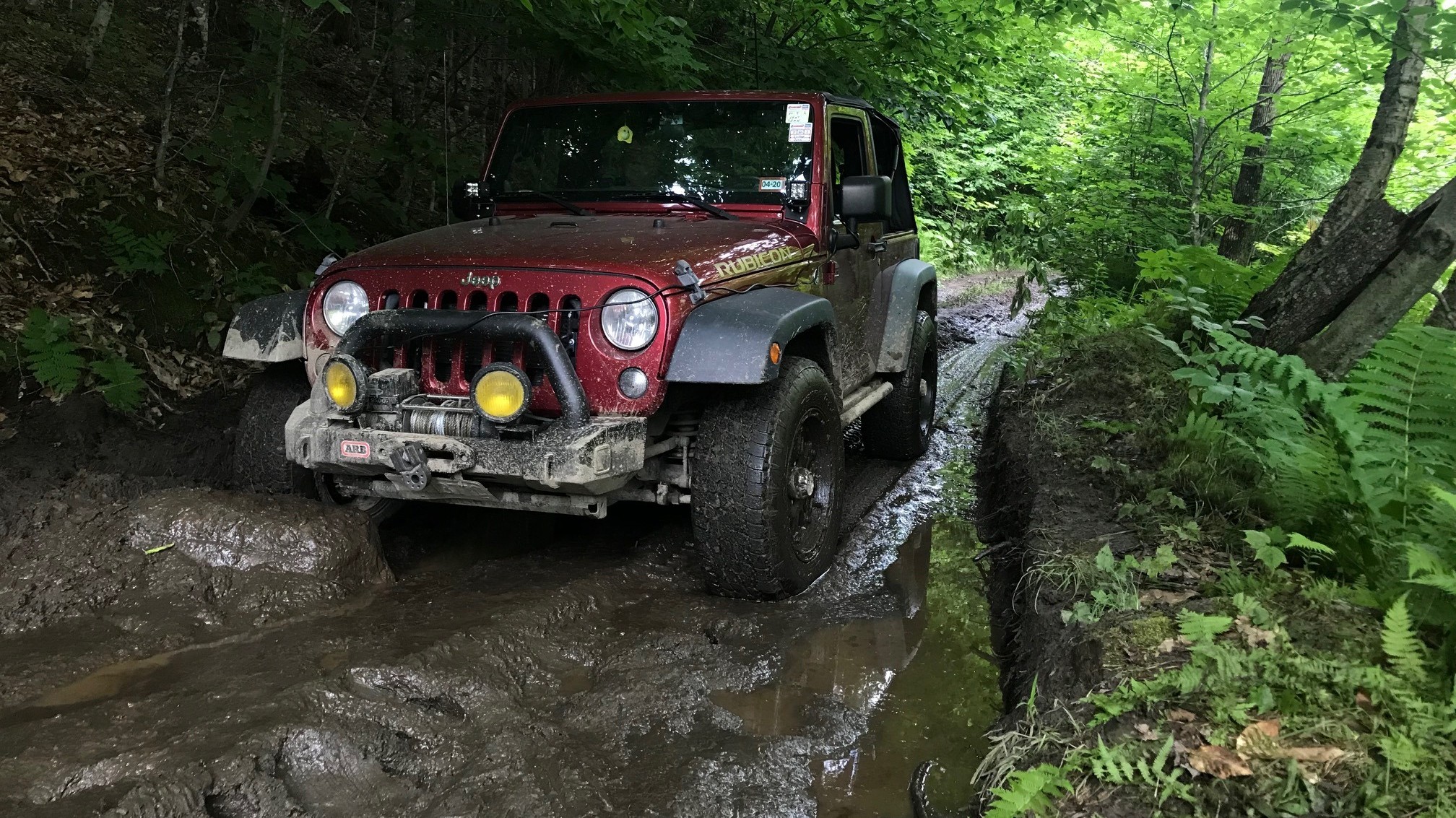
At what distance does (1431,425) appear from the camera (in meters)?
3.07

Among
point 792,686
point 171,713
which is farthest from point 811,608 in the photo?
point 171,713

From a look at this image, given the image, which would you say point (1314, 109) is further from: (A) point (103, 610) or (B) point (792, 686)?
(A) point (103, 610)

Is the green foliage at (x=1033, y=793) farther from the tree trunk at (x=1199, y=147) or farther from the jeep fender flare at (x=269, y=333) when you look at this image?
the tree trunk at (x=1199, y=147)

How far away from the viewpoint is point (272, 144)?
5.58 metres

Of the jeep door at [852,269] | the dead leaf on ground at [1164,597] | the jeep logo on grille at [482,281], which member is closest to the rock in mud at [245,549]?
the jeep logo on grille at [482,281]

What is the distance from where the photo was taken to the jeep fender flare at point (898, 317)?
510cm

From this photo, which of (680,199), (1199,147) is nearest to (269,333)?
(680,199)

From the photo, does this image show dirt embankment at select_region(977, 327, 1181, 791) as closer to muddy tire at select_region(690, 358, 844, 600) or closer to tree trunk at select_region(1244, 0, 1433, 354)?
tree trunk at select_region(1244, 0, 1433, 354)

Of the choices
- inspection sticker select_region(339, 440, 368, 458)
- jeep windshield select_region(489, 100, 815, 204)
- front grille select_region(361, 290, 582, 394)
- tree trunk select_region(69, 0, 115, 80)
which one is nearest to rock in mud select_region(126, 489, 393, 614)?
inspection sticker select_region(339, 440, 368, 458)

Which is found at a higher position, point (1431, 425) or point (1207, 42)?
point (1207, 42)

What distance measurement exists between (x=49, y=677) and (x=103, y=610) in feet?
1.30

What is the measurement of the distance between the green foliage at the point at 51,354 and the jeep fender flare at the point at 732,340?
3.01 m

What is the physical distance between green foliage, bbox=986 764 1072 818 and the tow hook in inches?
73.8

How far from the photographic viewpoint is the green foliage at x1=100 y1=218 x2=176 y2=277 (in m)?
5.05
